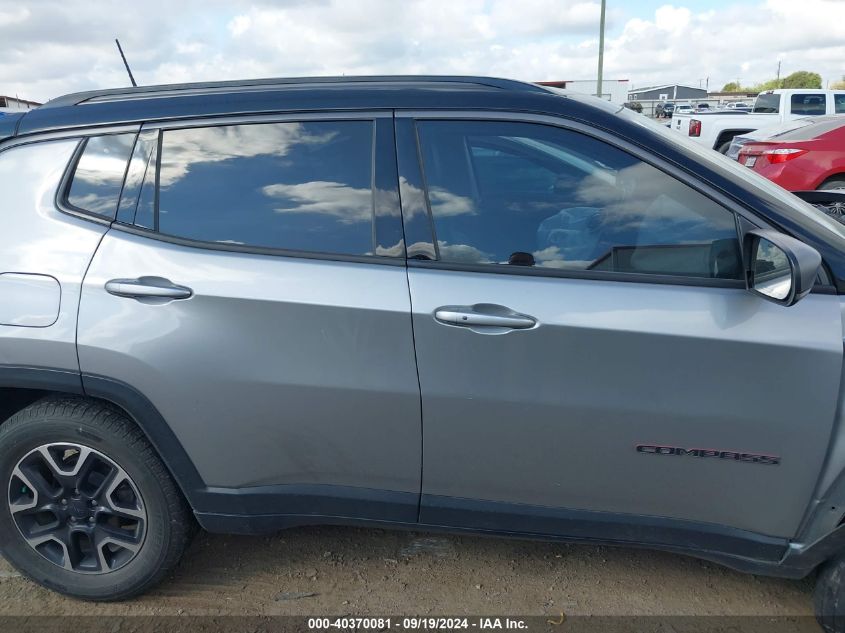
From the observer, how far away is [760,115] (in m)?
13.1

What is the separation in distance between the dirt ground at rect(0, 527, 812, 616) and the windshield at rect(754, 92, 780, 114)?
46.2 feet

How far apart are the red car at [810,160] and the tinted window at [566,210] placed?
574 centimetres

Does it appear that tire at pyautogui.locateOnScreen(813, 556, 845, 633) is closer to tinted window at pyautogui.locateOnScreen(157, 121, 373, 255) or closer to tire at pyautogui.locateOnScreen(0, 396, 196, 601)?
tinted window at pyautogui.locateOnScreen(157, 121, 373, 255)

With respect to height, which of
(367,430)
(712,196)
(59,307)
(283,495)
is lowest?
(283,495)

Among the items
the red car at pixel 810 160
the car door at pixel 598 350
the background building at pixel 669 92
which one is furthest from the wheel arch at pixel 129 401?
the background building at pixel 669 92

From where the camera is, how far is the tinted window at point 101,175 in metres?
2.30

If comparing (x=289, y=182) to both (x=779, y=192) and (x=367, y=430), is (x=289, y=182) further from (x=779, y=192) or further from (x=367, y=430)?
(x=779, y=192)

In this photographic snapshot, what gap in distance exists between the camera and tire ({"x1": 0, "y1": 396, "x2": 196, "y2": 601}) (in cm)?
235

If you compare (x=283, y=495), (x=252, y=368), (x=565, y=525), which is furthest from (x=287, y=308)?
(x=565, y=525)

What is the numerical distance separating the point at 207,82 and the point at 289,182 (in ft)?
2.68

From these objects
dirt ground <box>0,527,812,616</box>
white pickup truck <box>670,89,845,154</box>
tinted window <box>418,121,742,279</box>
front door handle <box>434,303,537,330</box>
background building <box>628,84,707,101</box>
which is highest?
background building <box>628,84,707,101</box>

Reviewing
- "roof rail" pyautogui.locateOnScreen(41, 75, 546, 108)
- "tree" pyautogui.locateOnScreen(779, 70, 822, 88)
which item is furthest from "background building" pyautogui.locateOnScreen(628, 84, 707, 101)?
"roof rail" pyautogui.locateOnScreen(41, 75, 546, 108)

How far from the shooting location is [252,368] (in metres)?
2.18

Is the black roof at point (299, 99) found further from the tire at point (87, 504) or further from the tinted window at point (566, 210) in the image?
the tire at point (87, 504)
